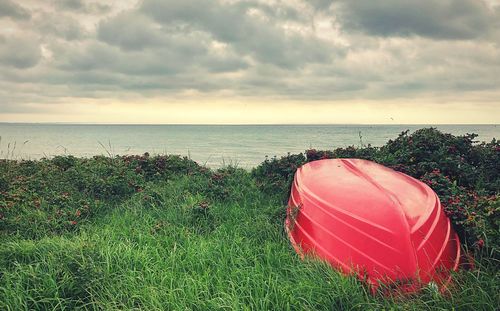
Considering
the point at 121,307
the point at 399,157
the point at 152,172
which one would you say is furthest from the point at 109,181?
the point at 399,157

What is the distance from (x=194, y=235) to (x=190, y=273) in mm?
841

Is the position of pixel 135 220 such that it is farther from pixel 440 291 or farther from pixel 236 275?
pixel 440 291

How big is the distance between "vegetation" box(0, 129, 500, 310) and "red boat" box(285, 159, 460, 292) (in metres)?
0.15

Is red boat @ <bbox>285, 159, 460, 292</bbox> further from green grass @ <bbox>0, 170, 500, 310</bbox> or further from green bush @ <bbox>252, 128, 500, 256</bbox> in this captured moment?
green bush @ <bbox>252, 128, 500, 256</bbox>

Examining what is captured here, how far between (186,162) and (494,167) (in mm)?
5244

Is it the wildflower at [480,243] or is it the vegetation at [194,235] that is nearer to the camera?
the vegetation at [194,235]

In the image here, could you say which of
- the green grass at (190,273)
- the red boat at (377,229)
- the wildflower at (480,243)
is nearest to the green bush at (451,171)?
the wildflower at (480,243)

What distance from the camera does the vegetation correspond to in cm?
331

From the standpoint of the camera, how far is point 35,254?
4191mm

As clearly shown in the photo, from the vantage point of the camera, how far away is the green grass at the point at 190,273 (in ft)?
10.5

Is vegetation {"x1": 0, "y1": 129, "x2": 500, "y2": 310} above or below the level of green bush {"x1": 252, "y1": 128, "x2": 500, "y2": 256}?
below

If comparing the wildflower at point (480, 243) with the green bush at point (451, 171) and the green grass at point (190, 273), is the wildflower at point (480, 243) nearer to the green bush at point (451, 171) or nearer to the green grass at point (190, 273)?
the green bush at point (451, 171)

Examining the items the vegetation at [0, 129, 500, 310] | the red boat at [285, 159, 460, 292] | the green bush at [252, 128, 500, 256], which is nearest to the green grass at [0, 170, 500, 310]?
the vegetation at [0, 129, 500, 310]

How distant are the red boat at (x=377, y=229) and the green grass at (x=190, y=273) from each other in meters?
0.16
